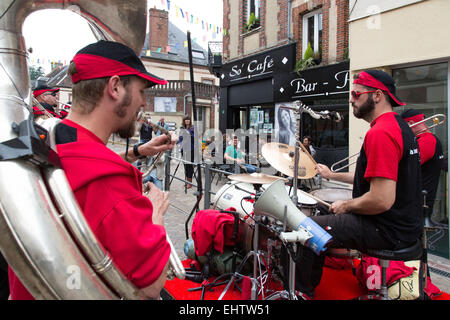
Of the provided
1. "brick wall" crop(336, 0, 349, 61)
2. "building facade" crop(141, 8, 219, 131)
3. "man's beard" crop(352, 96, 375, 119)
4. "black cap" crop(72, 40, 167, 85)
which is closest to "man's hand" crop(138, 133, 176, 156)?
"black cap" crop(72, 40, 167, 85)

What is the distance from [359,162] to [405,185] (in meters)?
0.38

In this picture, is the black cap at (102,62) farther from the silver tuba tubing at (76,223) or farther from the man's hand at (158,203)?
the man's hand at (158,203)

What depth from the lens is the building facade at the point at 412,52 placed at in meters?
4.99

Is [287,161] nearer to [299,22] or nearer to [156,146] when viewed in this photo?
[156,146]

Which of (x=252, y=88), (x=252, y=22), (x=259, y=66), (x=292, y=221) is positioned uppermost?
(x=252, y=22)

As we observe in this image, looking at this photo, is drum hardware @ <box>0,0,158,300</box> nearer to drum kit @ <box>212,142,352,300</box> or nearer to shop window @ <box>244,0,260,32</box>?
drum kit @ <box>212,142,352,300</box>

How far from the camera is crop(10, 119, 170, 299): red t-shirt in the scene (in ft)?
3.38

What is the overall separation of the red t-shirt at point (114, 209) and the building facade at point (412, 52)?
191 inches

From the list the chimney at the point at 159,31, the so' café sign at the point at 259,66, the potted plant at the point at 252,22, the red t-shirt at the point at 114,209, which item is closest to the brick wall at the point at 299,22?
the so' café sign at the point at 259,66

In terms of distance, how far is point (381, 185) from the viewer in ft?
7.19

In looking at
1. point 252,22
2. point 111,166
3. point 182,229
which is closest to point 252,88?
point 252,22

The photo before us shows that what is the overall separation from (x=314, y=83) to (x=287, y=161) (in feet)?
19.6
